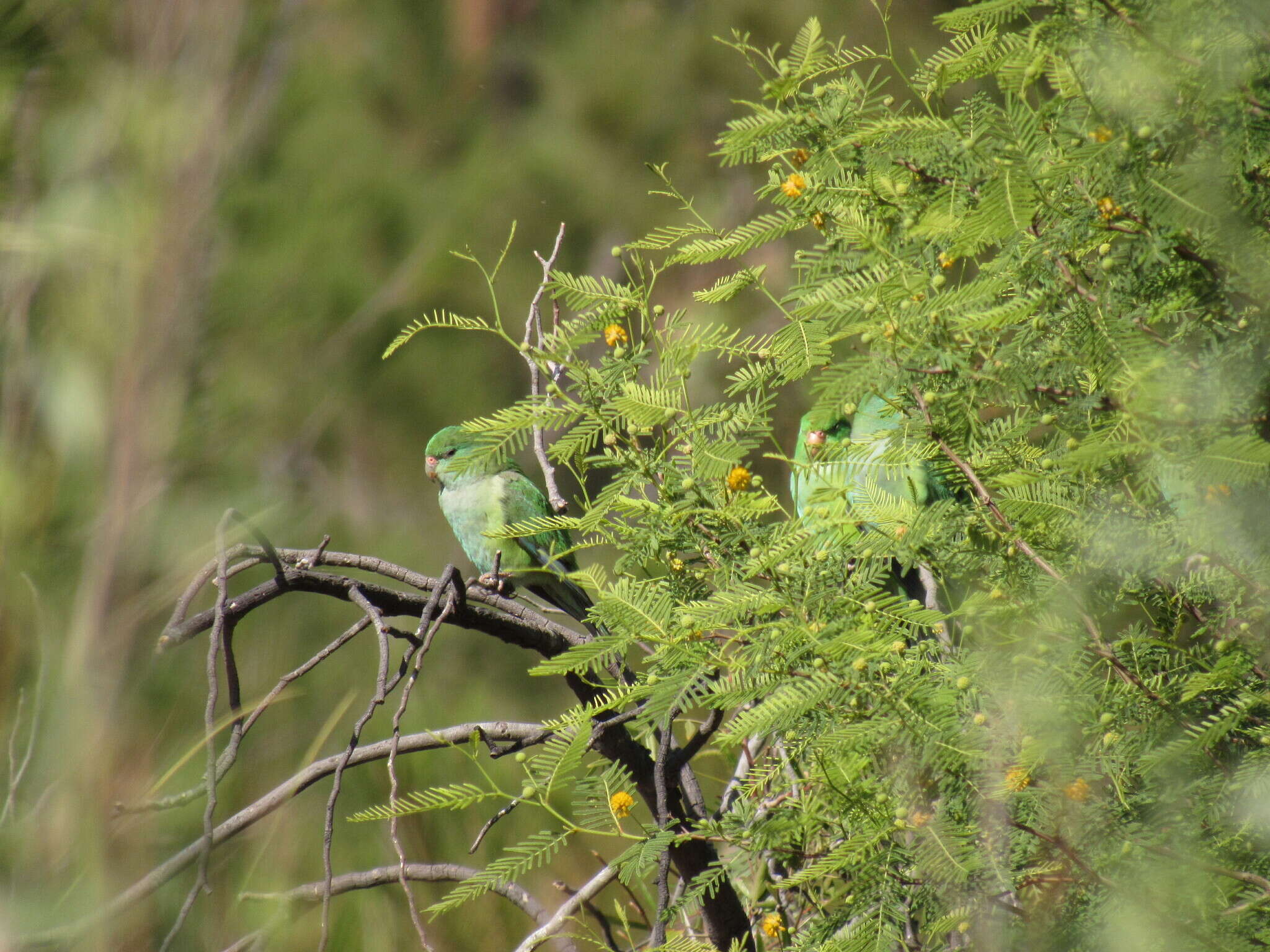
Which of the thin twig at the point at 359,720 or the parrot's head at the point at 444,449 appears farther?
the parrot's head at the point at 444,449

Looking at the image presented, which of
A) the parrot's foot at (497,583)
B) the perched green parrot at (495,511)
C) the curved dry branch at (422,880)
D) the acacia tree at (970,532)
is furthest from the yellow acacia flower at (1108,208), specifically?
the perched green parrot at (495,511)

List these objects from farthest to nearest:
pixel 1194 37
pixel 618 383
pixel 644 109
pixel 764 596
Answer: pixel 644 109
pixel 618 383
pixel 764 596
pixel 1194 37

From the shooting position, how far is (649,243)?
169 centimetres

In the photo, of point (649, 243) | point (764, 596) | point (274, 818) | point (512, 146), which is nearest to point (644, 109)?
point (512, 146)

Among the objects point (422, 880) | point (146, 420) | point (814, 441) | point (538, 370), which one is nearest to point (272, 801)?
point (146, 420)

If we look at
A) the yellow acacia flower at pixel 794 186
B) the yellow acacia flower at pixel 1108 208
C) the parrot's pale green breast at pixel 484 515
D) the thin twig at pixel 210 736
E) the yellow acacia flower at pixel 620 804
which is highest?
the yellow acacia flower at pixel 1108 208

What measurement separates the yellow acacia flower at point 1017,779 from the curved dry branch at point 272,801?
75 centimetres

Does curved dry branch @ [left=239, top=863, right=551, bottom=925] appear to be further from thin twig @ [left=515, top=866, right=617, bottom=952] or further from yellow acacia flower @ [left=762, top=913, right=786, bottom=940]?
yellow acacia flower @ [left=762, top=913, right=786, bottom=940]

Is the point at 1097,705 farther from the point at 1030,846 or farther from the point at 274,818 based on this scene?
the point at 274,818

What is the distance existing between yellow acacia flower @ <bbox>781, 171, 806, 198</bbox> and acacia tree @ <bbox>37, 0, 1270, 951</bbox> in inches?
0.4

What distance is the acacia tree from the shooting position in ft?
3.77

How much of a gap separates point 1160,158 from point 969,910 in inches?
36.4

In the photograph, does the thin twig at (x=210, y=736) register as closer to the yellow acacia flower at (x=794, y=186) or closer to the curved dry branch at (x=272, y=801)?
the curved dry branch at (x=272, y=801)

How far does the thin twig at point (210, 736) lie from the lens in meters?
0.80
